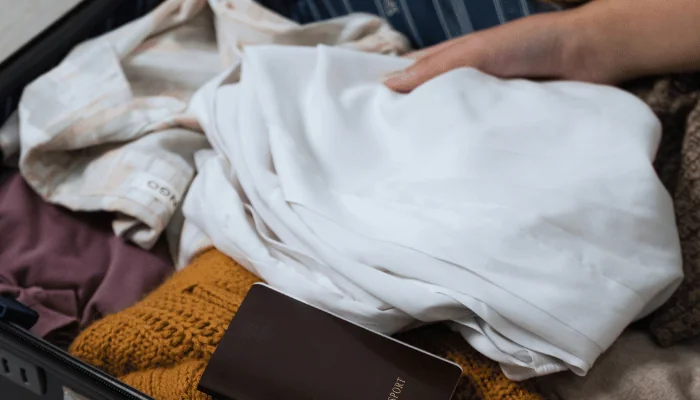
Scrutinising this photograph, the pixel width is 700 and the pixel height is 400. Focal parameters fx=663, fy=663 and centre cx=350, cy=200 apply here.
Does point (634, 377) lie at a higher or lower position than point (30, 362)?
lower

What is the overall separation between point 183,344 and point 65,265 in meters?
0.21

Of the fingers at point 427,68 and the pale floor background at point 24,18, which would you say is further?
the pale floor background at point 24,18

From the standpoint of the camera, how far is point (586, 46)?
646 millimetres

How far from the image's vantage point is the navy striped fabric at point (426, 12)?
79 cm

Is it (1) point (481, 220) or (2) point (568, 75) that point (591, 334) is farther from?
(2) point (568, 75)

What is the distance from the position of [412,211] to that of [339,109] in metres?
0.15

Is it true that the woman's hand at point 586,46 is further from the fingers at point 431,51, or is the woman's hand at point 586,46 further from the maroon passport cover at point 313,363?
the maroon passport cover at point 313,363

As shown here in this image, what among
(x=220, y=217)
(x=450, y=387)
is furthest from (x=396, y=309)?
(x=220, y=217)

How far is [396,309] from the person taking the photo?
51 cm

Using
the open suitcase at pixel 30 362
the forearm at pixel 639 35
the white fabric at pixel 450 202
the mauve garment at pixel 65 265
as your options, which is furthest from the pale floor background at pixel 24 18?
the forearm at pixel 639 35

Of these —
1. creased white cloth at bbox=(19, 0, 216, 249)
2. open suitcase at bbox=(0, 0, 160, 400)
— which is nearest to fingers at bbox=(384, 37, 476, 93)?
creased white cloth at bbox=(19, 0, 216, 249)

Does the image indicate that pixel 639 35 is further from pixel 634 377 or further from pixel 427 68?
pixel 634 377

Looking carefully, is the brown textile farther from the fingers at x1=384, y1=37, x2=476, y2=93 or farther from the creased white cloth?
the creased white cloth

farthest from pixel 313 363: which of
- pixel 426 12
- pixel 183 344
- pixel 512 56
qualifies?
pixel 426 12
